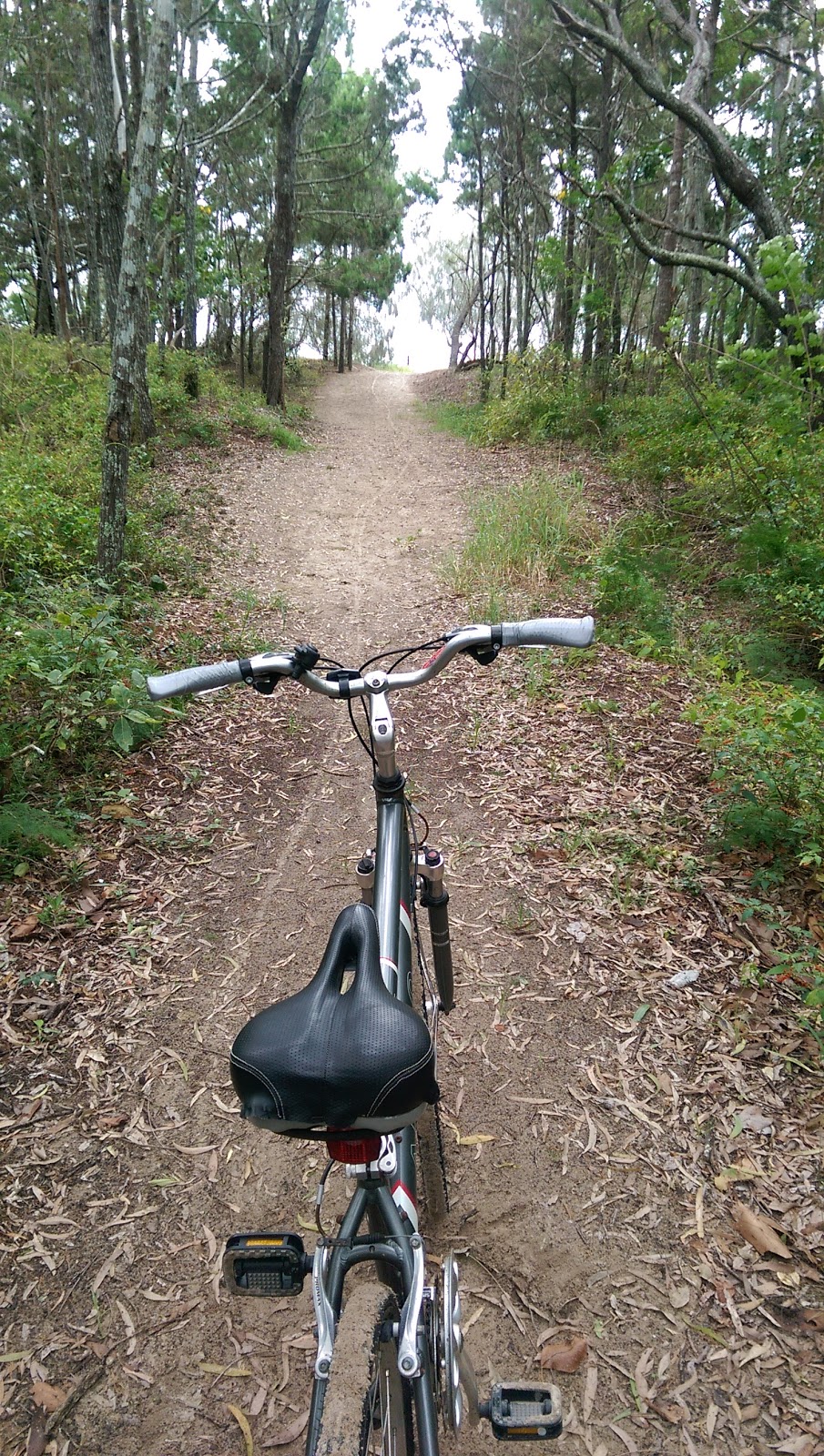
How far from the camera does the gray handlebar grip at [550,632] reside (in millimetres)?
1991

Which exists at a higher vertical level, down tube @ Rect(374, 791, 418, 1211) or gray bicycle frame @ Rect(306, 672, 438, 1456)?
down tube @ Rect(374, 791, 418, 1211)

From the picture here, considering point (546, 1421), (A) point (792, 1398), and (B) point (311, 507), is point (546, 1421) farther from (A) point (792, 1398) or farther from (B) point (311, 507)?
(B) point (311, 507)

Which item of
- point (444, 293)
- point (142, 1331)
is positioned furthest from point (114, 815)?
point (444, 293)

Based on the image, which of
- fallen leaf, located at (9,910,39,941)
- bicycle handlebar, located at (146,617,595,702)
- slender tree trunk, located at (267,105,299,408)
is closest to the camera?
bicycle handlebar, located at (146,617,595,702)

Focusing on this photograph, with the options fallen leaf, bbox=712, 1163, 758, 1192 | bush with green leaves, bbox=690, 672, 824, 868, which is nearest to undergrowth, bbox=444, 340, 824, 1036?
bush with green leaves, bbox=690, 672, 824, 868

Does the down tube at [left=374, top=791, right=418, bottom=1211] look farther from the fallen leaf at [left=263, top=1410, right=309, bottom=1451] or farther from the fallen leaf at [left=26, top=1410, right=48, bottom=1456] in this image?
the fallen leaf at [left=26, top=1410, right=48, bottom=1456]

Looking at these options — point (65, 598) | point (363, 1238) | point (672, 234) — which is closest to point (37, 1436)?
point (363, 1238)

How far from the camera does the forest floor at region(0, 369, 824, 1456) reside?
6.66 ft

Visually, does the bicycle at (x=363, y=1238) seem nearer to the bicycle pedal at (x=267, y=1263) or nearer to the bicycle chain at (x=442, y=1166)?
the bicycle pedal at (x=267, y=1263)

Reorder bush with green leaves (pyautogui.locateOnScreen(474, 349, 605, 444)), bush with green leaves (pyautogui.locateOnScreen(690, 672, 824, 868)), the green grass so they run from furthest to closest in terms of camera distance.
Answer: the green grass < bush with green leaves (pyautogui.locateOnScreen(474, 349, 605, 444)) < bush with green leaves (pyautogui.locateOnScreen(690, 672, 824, 868))

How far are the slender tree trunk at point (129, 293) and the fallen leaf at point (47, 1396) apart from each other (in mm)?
5223

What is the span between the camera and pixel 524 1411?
1.35 m

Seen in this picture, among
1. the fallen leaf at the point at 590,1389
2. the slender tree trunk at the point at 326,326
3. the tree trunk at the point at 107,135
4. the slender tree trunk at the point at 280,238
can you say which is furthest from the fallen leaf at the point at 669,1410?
the slender tree trunk at the point at 326,326

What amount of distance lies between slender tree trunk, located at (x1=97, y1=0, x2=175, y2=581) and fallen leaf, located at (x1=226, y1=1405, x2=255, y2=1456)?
5.44 metres
